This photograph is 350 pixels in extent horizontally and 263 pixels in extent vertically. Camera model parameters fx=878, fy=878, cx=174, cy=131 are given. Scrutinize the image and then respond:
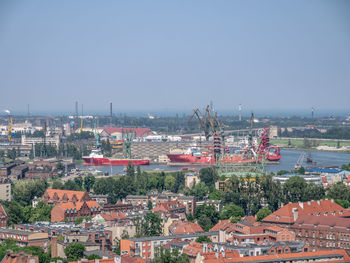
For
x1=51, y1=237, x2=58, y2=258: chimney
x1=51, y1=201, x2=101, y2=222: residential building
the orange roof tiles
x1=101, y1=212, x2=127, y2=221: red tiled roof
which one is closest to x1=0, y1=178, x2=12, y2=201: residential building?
the orange roof tiles

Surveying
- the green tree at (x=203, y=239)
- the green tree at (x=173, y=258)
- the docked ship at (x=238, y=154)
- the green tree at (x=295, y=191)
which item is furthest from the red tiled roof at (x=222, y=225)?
the docked ship at (x=238, y=154)

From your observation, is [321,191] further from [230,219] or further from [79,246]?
[79,246]

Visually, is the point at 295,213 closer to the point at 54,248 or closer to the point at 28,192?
the point at 54,248

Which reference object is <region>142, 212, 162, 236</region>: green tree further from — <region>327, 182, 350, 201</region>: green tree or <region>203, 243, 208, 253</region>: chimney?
<region>327, 182, 350, 201</region>: green tree

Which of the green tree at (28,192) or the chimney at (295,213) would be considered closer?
the chimney at (295,213)

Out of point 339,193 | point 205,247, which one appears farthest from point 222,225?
point 339,193

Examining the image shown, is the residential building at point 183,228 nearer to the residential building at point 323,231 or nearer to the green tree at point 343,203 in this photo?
the residential building at point 323,231
